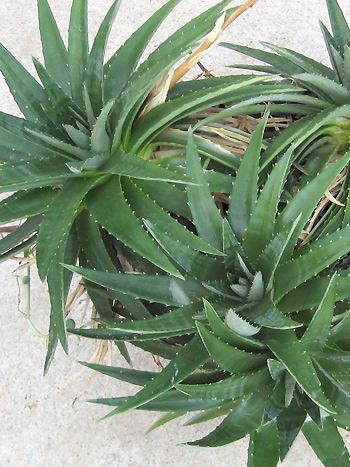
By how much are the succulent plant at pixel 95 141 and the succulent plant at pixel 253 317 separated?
4cm

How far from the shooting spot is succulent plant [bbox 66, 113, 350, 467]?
637 mm

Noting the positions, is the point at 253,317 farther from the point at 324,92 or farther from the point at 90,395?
the point at 90,395

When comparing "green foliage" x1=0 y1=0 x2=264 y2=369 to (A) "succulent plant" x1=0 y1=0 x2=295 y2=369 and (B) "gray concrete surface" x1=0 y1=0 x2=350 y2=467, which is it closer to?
(A) "succulent plant" x1=0 y1=0 x2=295 y2=369

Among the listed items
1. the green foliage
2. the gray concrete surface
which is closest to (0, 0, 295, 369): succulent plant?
the green foliage

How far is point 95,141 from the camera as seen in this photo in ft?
2.33

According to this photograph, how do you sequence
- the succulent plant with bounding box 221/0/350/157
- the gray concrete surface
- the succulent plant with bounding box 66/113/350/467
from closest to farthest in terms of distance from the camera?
1. the succulent plant with bounding box 66/113/350/467
2. the succulent plant with bounding box 221/0/350/157
3. the gray concrete surface

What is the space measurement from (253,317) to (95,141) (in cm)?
27

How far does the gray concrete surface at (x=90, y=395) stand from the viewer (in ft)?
3.78

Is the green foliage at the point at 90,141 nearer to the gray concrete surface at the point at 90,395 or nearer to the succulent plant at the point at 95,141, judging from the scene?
the succulent plant at the point at 95,141

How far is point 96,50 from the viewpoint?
734 millimetres

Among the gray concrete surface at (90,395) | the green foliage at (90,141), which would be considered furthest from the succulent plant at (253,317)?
the gray concrete surface at (90,395)

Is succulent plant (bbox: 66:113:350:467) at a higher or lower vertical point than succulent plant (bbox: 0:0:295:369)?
lower

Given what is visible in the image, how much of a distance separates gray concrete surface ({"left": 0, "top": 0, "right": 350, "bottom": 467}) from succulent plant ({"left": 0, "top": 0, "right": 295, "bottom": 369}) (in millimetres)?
476

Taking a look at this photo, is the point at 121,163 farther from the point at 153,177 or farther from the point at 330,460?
the point at 330,460
